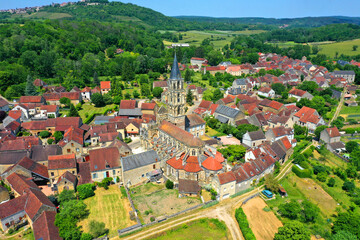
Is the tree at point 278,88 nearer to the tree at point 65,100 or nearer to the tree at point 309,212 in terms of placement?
the tree at point 309,212

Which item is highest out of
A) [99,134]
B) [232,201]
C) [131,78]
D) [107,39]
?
[107,39]

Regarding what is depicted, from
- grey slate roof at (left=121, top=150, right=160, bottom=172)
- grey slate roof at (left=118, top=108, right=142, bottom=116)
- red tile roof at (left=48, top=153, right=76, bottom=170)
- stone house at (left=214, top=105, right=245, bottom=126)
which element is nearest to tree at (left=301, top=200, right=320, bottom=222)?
grey slate roof at (left=121, top=150, right=160, bottom=172)

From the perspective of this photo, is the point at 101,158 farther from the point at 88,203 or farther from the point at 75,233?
the point at 75,233

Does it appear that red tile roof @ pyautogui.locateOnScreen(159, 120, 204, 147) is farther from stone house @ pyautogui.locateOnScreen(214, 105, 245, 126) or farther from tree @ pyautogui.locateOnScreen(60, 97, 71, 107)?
tree @ pyautogui.locateOnScreen(60, 97, 71, 107)

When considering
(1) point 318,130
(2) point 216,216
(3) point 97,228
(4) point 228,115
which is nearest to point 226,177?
(2) point 216,216

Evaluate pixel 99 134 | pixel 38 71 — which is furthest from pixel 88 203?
pixel 38 71

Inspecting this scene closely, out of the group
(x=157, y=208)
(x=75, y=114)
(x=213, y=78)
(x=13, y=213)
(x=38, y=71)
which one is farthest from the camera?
(x=213, y=78)

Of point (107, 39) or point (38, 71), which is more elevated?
point (107, 39)

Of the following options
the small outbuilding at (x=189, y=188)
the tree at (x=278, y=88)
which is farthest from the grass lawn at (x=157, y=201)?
the tree at (x=278, y=88)

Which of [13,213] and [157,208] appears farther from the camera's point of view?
[157,208]
